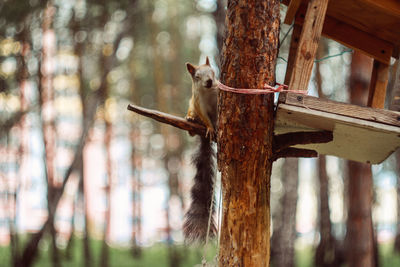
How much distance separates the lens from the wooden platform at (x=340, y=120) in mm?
2469

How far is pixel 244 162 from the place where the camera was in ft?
8.16

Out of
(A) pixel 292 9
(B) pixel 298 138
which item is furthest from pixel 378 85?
(B) pixel 298 138

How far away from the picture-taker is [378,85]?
344cm

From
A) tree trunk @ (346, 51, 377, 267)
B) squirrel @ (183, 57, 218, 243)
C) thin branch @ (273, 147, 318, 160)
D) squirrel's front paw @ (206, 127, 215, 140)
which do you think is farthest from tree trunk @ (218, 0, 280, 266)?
tree trunk @ (346, 51, 377, 267)

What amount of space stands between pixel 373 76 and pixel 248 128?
1.57m

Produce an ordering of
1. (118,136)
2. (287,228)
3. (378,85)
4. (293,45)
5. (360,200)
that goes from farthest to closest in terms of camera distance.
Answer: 1. (118,136)
2. (287,228)
3. (360,200)
4. (378,85)
5. (293,45)

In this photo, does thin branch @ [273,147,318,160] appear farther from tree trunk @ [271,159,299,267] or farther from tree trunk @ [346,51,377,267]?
tree trunk @ [271,159,299,267]

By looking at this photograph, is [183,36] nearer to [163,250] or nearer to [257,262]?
[163,250]

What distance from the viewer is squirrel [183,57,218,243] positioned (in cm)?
311

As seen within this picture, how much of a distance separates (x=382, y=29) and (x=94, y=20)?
303 inches

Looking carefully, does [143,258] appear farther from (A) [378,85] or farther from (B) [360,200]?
(A) [378,85]

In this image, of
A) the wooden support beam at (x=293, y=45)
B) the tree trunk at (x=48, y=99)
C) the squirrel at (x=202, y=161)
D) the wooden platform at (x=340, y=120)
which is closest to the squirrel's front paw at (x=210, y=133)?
the squirrel at (x=202, y=161)

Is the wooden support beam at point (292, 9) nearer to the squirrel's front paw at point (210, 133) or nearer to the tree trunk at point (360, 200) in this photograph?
the squirrel's front paw at point (210, 133)

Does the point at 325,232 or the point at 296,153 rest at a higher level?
the point at 296,153
